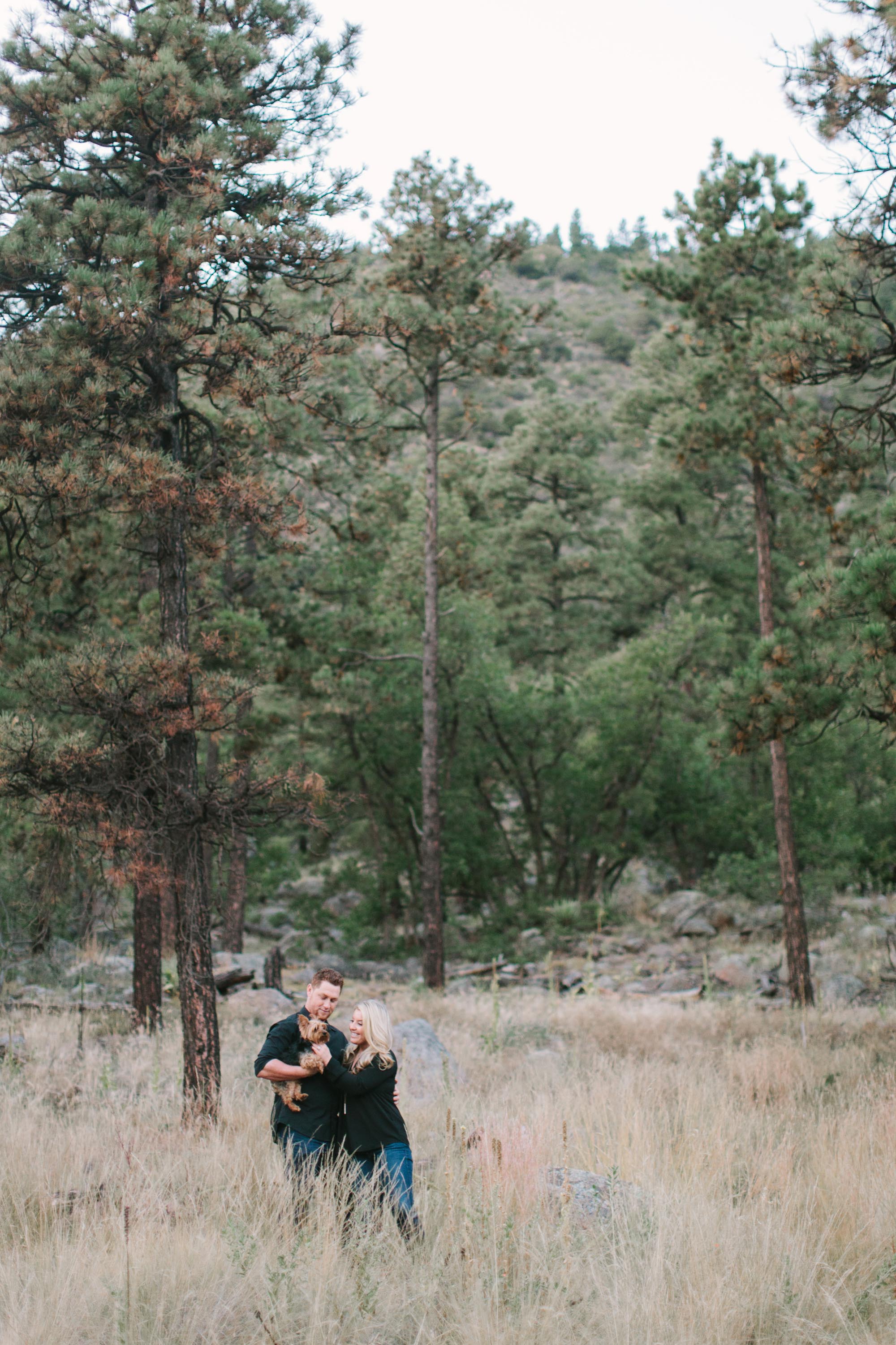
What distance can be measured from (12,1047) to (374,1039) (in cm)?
604

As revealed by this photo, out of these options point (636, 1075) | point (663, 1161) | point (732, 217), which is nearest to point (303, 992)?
point (636, 1075)

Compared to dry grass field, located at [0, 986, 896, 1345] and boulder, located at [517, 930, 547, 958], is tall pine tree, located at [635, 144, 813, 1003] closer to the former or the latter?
dry grass field, located at [0, 986, 896, 1345]

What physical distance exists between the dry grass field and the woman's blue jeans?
0.34 ft

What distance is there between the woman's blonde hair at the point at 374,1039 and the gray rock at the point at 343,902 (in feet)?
66.9

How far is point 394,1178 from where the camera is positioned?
15.9 feet

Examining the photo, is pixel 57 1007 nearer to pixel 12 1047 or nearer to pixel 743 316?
pixel 12 1047

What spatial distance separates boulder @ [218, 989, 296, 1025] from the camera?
1203 centimetres

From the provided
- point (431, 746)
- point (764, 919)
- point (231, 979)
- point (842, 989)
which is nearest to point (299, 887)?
point (764, 919)

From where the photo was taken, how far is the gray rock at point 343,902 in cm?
2583

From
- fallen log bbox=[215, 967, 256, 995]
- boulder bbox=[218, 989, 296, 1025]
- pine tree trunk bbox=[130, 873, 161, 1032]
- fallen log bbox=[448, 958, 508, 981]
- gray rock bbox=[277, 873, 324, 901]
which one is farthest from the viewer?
gray rock bbox=[277, 873, 324, 901]

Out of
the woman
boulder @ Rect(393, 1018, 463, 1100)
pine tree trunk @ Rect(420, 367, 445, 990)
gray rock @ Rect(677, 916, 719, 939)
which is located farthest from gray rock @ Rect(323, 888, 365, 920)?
the woman

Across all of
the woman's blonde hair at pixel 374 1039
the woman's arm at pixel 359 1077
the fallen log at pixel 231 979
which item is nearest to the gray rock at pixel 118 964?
the fallen log at pixel 231 979

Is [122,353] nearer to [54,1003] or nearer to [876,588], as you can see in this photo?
[876,588]

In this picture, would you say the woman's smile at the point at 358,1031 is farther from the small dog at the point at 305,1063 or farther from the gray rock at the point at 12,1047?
the gray rock at the point at 12,1047
